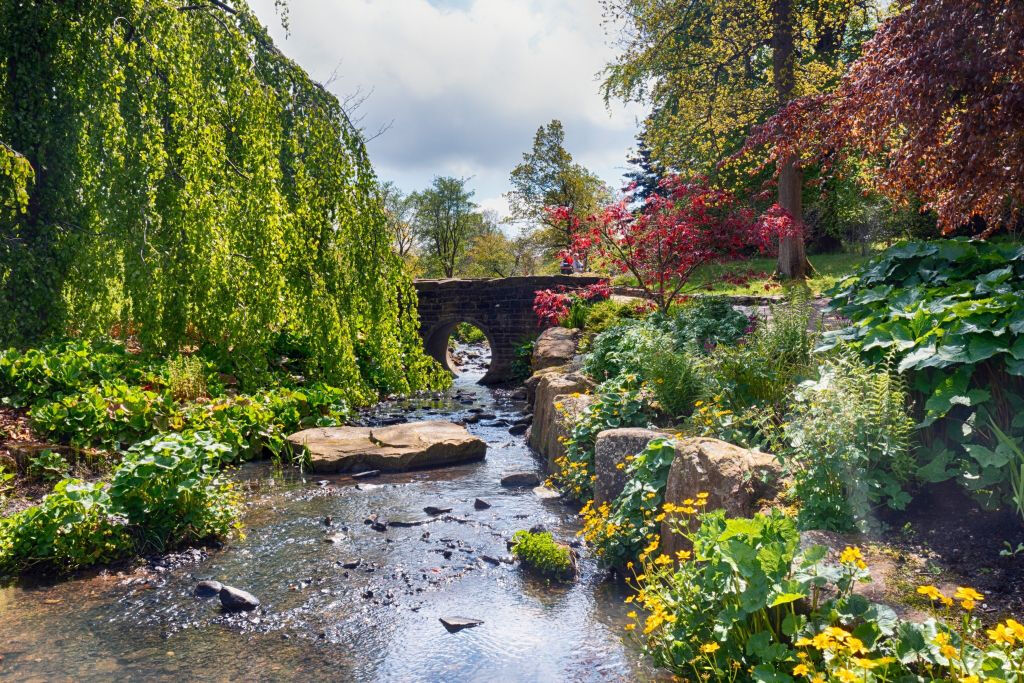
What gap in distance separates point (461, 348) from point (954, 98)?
2745 cm

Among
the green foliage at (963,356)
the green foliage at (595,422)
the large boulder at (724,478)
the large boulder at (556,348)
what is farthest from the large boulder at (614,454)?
the large boulder at (556,348)

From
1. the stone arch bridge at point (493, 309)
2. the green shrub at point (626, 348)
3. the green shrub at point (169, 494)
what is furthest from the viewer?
the stone arch bridge at point (493, 309)

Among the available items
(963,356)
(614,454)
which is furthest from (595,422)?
(963,356)

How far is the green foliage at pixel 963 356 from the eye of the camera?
12.2 feet

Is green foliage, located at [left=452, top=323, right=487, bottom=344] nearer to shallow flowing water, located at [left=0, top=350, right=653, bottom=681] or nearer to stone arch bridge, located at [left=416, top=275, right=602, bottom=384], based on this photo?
stone arch bridge, located at [left=416, top=275, right=602, bottom=384]

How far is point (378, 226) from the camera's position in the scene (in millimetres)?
7055

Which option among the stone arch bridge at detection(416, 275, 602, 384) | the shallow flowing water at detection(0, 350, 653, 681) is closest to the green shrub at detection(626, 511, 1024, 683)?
the shallow flowing water at detection(0, 350, 653, 681)

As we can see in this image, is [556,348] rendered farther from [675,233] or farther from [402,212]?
[402,212]

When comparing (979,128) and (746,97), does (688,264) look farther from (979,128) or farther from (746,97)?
(746,97)

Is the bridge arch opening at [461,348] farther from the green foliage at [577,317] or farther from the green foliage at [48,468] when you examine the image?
the green foliage at [48,468]

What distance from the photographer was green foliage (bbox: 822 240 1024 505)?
3.72m

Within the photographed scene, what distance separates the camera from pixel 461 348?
1296 inches

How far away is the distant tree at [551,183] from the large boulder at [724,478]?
99.2ft

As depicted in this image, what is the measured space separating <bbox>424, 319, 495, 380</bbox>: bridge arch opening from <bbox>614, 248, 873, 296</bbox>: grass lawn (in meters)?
5.27
